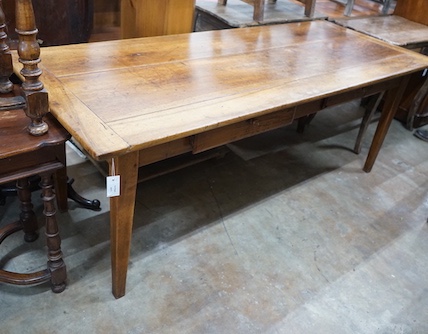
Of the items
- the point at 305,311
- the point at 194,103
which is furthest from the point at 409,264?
the point at 194,103

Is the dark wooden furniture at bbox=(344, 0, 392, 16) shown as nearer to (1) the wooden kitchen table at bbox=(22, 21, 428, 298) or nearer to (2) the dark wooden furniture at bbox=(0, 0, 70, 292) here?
(1) the wooden kitchen table at bbox=(22, 21, 428, 298)

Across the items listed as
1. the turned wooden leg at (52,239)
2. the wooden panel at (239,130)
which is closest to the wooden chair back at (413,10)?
the wooden panel at (239,130)

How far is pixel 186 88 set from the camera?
1.61 meters

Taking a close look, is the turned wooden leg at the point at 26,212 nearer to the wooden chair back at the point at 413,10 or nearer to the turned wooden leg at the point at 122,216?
the turned wooden leg at the point at 122,216

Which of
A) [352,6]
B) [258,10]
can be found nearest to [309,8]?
[258,10]

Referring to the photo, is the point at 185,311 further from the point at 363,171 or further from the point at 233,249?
the point at 363,171

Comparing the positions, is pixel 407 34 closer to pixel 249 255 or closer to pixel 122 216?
pixel 249 255

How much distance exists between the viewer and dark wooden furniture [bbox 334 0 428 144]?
2.82m

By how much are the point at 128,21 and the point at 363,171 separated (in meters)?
1.76

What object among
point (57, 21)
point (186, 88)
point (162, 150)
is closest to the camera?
point (162, 150)

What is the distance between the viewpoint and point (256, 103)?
5.16 ft

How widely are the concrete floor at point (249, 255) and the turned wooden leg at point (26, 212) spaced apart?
0.05 metres

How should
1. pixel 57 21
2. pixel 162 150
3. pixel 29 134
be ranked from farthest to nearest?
1. pixel 57 21
2. pixel 162 150
3. pixel 29 134

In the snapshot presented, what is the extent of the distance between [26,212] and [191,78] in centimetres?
89
